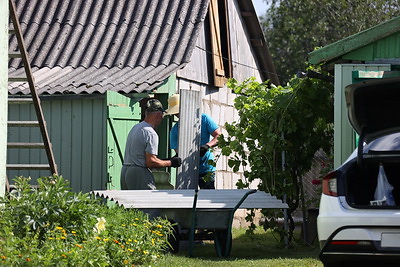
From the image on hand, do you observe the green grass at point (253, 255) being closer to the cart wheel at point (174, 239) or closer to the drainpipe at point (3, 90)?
the cart wheel at point (174, 239)

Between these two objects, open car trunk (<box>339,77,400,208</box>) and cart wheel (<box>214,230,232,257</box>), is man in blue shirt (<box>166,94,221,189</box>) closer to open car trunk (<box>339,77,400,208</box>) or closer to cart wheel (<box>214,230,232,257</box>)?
cart wheel (<box>214,230,232,257</box>)

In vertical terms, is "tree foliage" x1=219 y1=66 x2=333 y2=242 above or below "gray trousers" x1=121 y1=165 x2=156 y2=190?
above

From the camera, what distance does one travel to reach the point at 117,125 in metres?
13.8

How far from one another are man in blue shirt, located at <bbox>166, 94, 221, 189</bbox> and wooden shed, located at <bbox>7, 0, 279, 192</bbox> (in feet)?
1.35

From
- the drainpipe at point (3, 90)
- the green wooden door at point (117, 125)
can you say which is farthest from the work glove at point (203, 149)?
the drainpipe at point (3, 90)

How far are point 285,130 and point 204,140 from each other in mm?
1849

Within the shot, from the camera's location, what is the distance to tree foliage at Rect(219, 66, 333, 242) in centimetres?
1270

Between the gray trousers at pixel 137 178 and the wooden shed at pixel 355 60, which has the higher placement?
the wooden shed at pixel 355 60

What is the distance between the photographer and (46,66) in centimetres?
1554

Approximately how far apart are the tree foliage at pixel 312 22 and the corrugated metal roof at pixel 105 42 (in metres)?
19.3

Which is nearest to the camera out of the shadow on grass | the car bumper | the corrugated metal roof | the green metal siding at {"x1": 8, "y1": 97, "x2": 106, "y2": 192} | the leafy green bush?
the car bumper

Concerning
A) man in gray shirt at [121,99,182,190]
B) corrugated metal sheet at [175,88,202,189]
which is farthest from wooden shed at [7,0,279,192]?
man in gray shirt at [121,99,182,190]

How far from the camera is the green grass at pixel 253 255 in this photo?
1025 cm

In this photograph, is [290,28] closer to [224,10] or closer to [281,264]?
[224,10]
